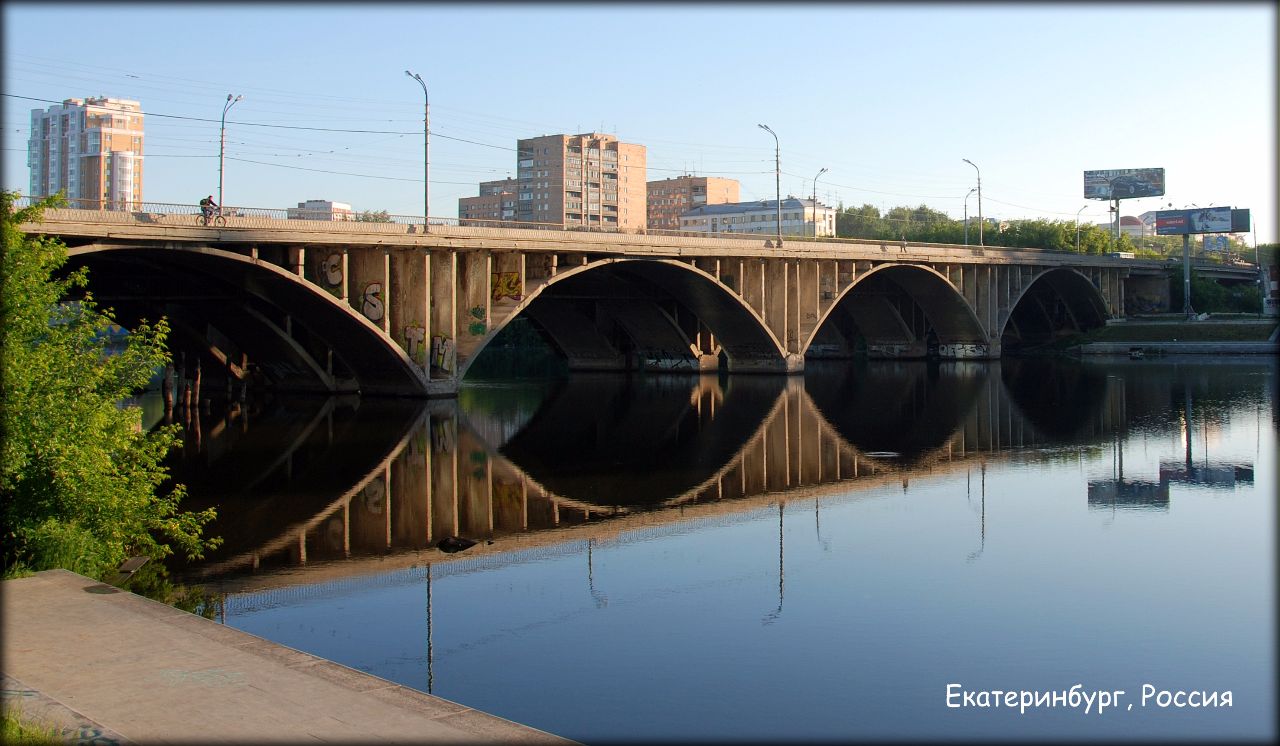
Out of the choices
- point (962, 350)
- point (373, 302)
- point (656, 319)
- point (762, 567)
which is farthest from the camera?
point (962, 350)

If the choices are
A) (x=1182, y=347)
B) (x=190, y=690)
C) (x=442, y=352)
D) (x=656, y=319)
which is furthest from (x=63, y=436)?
(x=1182, y=347)

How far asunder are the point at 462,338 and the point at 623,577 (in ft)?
101

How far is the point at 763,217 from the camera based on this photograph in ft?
585

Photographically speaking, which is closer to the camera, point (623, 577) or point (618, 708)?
point (618, 708)

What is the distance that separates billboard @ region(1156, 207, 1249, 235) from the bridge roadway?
109 ft

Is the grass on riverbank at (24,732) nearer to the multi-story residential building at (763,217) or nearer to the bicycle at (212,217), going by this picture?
the bicycle at (212,217)

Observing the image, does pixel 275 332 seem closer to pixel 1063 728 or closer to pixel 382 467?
pixel 382 467

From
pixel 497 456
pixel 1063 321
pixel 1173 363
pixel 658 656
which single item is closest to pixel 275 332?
pixel 497 456

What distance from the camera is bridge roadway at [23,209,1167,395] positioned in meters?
42.1

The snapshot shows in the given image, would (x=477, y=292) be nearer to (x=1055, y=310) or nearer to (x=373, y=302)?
(x=373, y=302)

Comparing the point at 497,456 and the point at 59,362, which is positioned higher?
the point at 59,362

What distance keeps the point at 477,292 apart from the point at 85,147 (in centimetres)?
8869

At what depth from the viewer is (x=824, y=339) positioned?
94.2 meters

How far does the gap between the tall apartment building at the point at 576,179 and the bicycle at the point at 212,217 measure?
4365 inches
